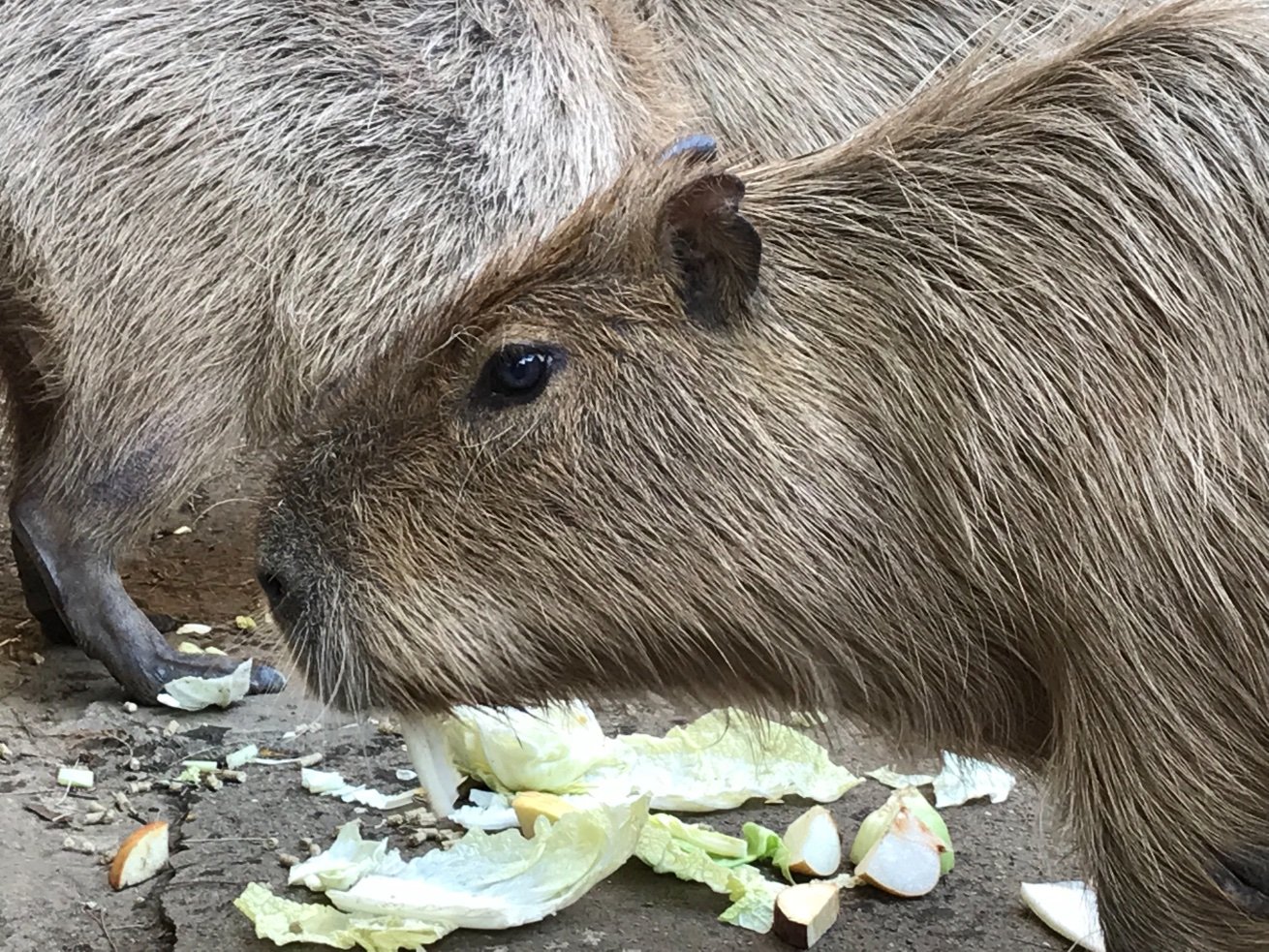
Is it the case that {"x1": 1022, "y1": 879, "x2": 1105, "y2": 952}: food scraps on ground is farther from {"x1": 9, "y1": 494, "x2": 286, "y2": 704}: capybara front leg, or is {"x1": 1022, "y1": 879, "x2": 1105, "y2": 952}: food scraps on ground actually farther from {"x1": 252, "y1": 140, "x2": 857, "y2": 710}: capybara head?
{"x1": 9, "y1": 494, "x2": 286, "y2": 704}: capybara front leg

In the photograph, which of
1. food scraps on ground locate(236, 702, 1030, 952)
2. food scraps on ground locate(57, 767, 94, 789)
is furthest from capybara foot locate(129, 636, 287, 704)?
food scraps on ground locate(236, 702, 1030, 952)

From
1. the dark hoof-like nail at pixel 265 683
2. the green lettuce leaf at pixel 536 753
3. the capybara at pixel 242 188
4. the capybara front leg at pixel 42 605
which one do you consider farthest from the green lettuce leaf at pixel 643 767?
the capybara front leg at pixel 42 605

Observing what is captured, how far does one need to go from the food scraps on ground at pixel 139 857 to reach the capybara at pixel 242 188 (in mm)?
642

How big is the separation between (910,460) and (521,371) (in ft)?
1.44

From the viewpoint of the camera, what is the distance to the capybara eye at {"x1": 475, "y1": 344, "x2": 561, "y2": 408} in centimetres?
Answer: 170

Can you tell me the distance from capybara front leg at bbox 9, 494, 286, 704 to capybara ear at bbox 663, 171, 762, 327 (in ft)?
5.77

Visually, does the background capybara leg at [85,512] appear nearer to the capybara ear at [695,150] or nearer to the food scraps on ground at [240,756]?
the food scraps on ground at [240,756]

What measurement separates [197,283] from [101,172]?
0.27m

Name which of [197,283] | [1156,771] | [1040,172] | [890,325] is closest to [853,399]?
[890,325]

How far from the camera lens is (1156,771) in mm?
1591

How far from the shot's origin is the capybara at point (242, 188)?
9.36 ft

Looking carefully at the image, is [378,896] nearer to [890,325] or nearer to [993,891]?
[993,891]

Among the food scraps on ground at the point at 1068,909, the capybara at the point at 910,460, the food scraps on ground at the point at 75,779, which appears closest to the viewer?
the capybara at the point at 910,460

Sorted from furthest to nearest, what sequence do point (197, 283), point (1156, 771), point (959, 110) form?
1. point (197, 283)
2. point (959, 110)
3. point (1156, 771)
